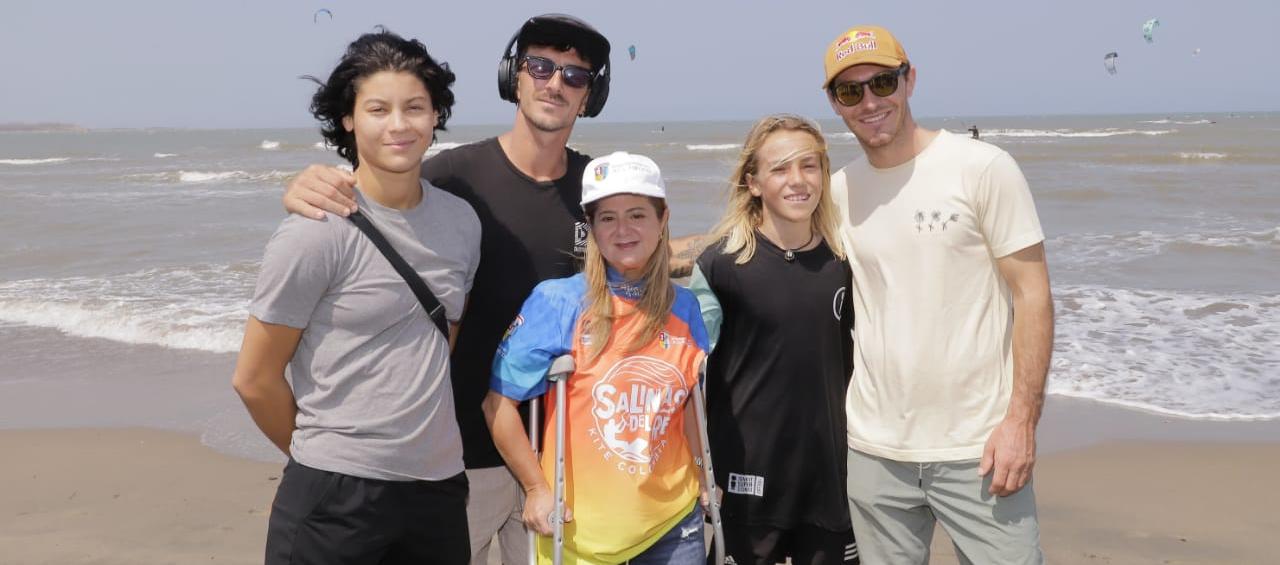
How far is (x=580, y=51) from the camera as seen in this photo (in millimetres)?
3477

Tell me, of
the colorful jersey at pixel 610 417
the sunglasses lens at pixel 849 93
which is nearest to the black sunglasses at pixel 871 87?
the sunglasses lens at pixel 849 93

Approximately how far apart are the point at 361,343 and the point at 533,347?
1.68 feet

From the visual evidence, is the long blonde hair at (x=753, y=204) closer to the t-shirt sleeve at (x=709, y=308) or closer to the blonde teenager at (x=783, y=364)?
the blonde teenager at (x=783, y=364)

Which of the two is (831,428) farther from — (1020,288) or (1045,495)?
(1045,495)

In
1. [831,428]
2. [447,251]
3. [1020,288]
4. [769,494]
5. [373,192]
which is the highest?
[373,192]

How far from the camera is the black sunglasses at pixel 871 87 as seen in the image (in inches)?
124

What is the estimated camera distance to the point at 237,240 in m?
16.3

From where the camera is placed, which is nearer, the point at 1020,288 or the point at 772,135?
the point at 1020,288

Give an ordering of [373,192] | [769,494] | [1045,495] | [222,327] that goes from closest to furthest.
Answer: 1. [373,192]
2. [769,494]
3. [1045,495]
4. [222,327]

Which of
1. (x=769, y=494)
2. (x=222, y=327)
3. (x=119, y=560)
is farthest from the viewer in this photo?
(x=222, y=327)

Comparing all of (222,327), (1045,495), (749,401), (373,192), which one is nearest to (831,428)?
(749,401)

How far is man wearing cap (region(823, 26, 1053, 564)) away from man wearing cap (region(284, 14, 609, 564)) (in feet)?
3.16

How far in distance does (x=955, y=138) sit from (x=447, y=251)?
1.66 meters

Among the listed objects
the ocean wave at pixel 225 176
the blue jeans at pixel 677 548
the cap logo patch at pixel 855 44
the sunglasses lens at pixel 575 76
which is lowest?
the blue jeans at pixel 677 548
